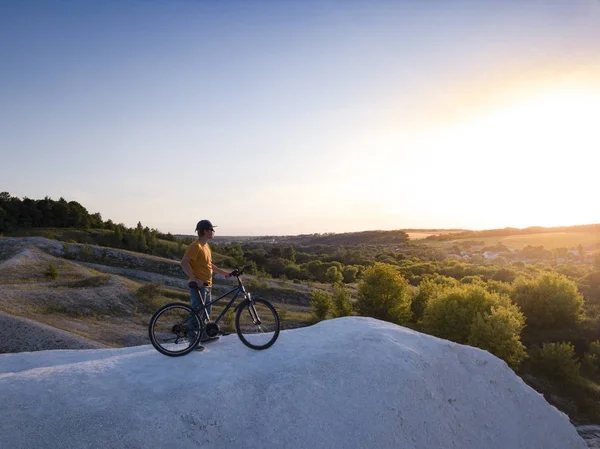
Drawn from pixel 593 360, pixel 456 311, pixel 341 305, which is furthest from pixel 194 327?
pixel 593 360

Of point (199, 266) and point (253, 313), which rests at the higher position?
point (199, 266)

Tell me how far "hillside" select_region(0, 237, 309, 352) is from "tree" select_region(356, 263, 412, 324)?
4708 millimetres

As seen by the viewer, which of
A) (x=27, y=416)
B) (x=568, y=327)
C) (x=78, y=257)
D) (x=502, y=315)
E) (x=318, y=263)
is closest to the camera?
(x=27, y=416)

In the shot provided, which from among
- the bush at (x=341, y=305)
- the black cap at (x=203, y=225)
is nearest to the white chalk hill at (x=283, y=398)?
the black cap at (x=203, y=225)

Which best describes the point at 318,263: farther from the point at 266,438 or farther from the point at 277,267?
the point at 266,438

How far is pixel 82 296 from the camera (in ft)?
74.8

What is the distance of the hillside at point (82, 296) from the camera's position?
53.1 feet

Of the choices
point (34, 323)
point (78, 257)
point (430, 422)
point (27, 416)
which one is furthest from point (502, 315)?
point (78, 257)

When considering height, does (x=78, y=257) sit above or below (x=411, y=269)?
above

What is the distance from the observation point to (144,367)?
674cm

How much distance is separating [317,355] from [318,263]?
160ft

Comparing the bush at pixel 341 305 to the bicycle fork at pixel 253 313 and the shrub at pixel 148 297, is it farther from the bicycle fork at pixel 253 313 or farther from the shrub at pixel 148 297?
the bicycle fork at pixel 253 313

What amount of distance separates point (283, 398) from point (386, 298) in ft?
52.1

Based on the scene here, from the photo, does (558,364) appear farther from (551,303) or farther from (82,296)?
(82,296)
